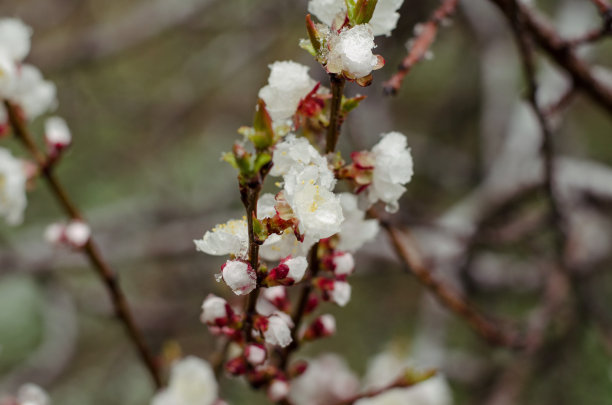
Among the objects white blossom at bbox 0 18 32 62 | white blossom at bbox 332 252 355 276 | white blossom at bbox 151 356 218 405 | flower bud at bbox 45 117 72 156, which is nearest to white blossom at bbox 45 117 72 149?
flower bud at bbox 45 117 72 156

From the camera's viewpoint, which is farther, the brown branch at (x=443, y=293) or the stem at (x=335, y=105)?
the brown branch at (x=443, y=293)

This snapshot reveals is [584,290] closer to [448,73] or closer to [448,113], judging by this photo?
[448,113]

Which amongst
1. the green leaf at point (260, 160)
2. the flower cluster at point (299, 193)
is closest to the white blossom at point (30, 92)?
the flower cluster at point (299, 193)

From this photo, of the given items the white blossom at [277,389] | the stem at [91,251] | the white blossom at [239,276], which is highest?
the stem at [91,251]

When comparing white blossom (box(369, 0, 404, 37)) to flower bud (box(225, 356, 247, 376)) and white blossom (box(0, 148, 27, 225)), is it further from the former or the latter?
white blossom (box(0, 148, 27, 225))

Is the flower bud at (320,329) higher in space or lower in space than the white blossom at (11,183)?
lower

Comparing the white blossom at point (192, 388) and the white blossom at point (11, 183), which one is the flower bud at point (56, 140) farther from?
the white blossom at point (192, 388)

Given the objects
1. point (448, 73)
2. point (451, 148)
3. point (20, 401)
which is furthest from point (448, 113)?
point (20, 401)

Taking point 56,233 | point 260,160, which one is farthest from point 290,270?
point 56,233
